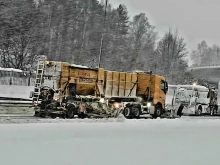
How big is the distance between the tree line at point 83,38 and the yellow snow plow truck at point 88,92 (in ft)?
48.3

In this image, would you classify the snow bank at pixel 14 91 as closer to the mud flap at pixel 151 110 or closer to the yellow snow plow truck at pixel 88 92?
the yellow snow plow truck at pixel 88 92

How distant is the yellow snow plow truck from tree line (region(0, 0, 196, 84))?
1471 centimetres

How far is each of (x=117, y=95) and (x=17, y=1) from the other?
117 feet

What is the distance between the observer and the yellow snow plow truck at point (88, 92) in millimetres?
22500

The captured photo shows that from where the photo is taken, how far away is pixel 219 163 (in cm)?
1078

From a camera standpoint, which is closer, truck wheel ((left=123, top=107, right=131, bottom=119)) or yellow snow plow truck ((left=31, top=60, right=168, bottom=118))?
yellow snow plow truck ((left=31, top=60, right=168, bottom=118))

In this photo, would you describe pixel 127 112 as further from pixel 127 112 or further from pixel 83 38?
pixel 83 38

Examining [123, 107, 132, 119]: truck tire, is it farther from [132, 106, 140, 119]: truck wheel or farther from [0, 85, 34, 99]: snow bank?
[0, 85, 34, 99]: snow bank

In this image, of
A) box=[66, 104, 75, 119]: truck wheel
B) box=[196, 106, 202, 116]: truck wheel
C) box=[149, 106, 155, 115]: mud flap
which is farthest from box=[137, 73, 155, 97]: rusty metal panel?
box=[196, 106, 202, 116]: truck wheel

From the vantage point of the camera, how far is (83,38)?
232 ft

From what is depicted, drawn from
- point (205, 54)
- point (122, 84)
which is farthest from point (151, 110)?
point (205, 54)

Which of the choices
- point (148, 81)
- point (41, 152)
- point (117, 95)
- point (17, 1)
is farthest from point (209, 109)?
point (17, 1)

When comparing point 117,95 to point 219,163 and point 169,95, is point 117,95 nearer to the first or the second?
point 219,163

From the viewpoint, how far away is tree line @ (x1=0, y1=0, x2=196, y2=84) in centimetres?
4712
